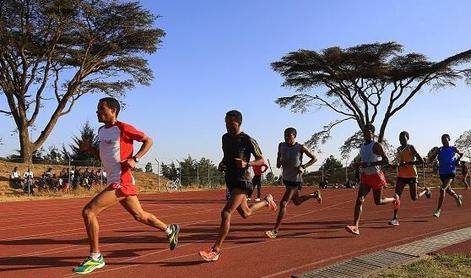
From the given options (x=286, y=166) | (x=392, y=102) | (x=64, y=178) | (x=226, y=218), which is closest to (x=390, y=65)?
(x=392, y=102)

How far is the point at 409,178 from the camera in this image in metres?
11.9

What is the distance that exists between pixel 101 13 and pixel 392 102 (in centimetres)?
2172

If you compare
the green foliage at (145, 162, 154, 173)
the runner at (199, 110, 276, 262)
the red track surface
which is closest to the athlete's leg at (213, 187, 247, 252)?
the runner at (199, 110, 276, 262)

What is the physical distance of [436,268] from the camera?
6.52 metres

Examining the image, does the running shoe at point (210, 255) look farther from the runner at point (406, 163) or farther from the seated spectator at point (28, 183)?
the seated spectator at point (28, 183)

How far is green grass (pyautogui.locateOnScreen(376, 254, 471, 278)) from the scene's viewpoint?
6212 mm

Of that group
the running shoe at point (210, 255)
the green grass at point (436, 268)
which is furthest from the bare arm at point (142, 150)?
the green grass at point (436, 268)

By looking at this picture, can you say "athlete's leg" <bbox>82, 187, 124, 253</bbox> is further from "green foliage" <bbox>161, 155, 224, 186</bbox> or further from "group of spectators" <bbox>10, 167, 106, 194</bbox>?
"green foliage" <bbox>161, 155, 224, 186</bbox>

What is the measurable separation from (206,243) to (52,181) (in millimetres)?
21568

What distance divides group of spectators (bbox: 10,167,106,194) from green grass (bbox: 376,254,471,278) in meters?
23.5

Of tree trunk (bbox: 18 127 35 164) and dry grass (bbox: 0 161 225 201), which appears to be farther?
tree trunk (bbox: 18 127 35 164)

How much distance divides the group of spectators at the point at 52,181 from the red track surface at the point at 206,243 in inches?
571

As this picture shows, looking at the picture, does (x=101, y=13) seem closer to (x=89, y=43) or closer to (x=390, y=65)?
(x=89, y=43)

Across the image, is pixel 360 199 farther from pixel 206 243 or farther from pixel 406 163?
pixel 206 243
